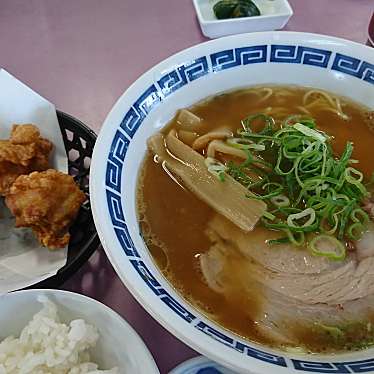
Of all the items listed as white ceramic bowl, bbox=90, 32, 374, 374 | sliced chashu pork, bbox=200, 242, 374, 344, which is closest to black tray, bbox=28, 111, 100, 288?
white ceramic bowl, bbox=90, 32, 374, 374

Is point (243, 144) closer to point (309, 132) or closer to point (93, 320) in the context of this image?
point (309, 132)

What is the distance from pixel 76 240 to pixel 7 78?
692 millimetres

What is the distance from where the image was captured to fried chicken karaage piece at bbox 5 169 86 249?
59.8 inches

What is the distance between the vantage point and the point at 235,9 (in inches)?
90.1

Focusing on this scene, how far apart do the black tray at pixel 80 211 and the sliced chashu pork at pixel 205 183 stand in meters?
0.26

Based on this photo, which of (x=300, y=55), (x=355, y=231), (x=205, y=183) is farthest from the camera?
(x=300, y=55)

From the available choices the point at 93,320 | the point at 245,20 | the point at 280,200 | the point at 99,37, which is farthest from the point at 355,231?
the point at 99,37

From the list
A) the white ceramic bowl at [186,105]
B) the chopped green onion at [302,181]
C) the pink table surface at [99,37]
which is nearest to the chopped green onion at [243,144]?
the chopped green onion at [302,181]

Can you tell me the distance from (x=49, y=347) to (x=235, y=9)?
1.65 meters

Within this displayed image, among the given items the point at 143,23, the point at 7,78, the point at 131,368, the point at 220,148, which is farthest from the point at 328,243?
the point at 143,23

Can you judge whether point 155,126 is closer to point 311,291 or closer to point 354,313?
point 311,291

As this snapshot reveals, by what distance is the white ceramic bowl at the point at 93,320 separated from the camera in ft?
4.27

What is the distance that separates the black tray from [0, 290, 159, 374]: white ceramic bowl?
67 mm

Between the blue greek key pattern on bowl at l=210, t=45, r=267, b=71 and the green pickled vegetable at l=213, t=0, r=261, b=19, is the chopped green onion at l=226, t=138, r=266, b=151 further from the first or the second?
the green pickled vegetable at l=213, t=0, r=261, b=19
